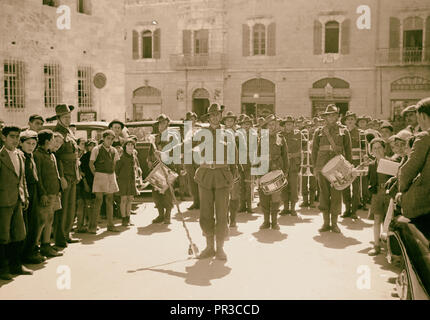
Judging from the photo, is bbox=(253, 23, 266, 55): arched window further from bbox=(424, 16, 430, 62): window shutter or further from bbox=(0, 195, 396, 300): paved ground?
bbox=(0, 195, 396, 300): paved ground

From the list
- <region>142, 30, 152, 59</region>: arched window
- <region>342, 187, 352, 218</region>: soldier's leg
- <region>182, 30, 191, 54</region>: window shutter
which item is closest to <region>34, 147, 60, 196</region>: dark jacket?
<region>342, 187, 352, 218</region>: soldier's leg

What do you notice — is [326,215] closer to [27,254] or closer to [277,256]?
[277,256]

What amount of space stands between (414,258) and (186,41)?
28.9 metres

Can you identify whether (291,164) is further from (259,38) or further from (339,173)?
(259,38)

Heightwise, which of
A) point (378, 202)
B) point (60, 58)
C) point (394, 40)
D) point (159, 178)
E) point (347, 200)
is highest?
point (394, 40)

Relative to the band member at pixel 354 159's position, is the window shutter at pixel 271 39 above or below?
above

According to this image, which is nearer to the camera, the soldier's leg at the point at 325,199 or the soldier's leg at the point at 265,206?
the soldier's leg at the point at 325,199

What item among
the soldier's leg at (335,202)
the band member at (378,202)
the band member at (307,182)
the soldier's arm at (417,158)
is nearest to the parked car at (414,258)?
the soldier's arm at (417,158)

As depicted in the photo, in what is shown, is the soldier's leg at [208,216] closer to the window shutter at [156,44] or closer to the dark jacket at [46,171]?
the dark jacket at [46,171]

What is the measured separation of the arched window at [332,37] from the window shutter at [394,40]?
2.95 m

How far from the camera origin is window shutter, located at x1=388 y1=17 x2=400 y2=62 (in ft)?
91.1

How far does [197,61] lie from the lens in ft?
102

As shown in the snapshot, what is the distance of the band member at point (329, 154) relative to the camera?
9.03 meters

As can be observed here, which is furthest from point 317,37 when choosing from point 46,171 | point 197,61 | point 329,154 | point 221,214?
point 46,171
